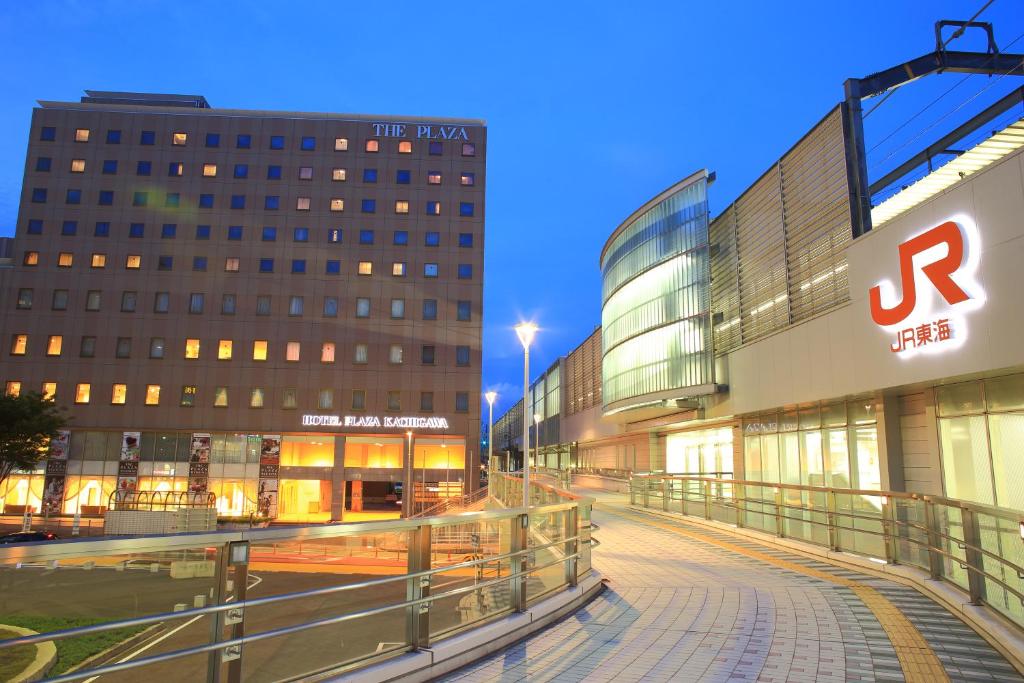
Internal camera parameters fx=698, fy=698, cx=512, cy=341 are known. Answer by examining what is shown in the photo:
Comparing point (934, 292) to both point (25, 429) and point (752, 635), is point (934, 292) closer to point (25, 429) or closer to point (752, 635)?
point (752, 635)

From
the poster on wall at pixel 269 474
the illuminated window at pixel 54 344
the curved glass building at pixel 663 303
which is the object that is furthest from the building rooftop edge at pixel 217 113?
the poster on wall at pixel 269 474

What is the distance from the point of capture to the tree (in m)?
39.3

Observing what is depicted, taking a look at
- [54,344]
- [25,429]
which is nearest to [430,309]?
[25,429]

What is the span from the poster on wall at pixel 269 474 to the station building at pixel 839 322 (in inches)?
912

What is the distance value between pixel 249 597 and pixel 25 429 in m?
44.1

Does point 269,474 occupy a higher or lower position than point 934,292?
lower

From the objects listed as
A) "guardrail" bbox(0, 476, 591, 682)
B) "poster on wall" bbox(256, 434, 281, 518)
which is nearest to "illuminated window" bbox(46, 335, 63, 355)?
"poster on wall" bbox(256, 434, 281, 518)

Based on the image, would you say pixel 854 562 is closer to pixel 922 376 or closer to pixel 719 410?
pixel 922 376

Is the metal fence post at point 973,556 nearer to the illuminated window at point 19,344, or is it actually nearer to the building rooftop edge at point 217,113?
the building rooftop edge at point 217,113

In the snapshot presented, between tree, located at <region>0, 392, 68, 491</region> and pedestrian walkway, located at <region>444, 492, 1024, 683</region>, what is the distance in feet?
133

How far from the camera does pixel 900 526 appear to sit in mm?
10414

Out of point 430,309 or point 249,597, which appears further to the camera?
point 430,309

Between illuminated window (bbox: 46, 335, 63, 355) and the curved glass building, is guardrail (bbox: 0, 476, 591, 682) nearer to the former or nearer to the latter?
the curved glass building

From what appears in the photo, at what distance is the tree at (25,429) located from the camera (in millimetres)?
39312
